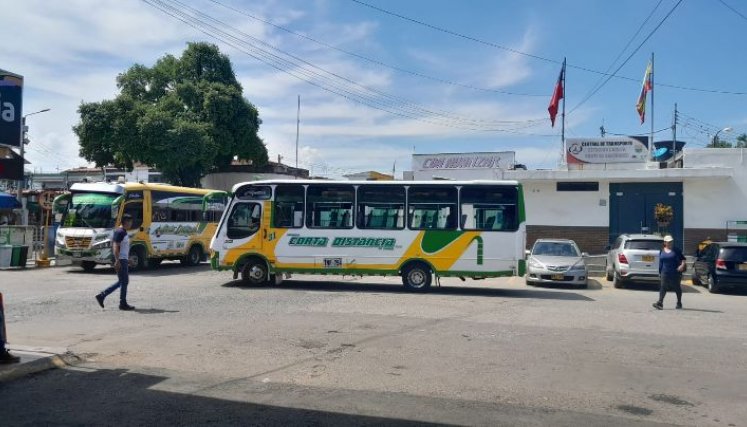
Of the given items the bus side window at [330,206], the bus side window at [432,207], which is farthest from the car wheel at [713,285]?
the bus side window at [330,206]

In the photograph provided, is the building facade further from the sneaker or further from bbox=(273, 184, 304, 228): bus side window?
the sneaker

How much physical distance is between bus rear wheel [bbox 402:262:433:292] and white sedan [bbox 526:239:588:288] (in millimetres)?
4242

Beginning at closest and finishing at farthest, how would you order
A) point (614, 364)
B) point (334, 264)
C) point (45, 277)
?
1. point (614, 364)
2. point (334, 264)
3. point (45, 277)

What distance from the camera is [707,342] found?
1002cm

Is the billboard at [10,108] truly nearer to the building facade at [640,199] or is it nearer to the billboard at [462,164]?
the building facade at [640,199]

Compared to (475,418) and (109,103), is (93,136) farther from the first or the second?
(475,418)

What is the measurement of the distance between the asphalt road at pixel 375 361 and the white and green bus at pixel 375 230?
57.7 inches

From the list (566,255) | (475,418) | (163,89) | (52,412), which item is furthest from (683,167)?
(163,89)

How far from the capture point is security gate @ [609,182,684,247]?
27.4m

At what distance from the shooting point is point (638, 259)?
18.7 meters

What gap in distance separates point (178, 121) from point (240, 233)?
19.5 meters

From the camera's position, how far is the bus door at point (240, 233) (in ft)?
55.8

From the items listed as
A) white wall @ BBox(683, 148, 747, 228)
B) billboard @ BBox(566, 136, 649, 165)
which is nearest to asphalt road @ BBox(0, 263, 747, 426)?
white wall @ BBox(683, 148, 747, 228)

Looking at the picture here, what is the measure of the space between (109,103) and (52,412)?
33.0 meters
